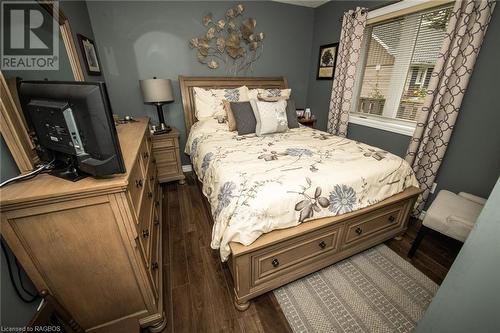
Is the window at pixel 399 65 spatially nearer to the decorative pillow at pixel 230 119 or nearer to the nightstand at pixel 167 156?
the decorative pillow at pixel 230 119

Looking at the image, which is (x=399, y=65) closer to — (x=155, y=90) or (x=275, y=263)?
(x=275, y=263)

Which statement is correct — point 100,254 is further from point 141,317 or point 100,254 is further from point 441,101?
point 441,101

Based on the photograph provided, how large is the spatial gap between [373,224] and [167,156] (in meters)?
2.35

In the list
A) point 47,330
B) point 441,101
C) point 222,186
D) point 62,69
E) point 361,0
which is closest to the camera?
point 47,330

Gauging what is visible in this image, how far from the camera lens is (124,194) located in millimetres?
872

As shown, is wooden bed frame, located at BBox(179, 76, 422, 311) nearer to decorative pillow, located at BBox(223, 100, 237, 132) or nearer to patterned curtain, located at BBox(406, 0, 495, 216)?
patterned curtain, located at BBox(406, 0, 495, 216)

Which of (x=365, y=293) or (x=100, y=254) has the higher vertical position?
(x=100, y=254)

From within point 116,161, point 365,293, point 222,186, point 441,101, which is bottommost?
point 365,293

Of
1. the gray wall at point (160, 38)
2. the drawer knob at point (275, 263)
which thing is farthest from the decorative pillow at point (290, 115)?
the drawer knob at point (275, 263)

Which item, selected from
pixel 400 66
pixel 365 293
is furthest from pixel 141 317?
pixel 400 66

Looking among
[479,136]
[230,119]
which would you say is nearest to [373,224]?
[479,136]

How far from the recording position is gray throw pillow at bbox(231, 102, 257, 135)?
7.34ft

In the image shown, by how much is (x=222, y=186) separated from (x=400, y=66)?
2443 mm

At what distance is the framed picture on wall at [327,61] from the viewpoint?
291 centimetres
